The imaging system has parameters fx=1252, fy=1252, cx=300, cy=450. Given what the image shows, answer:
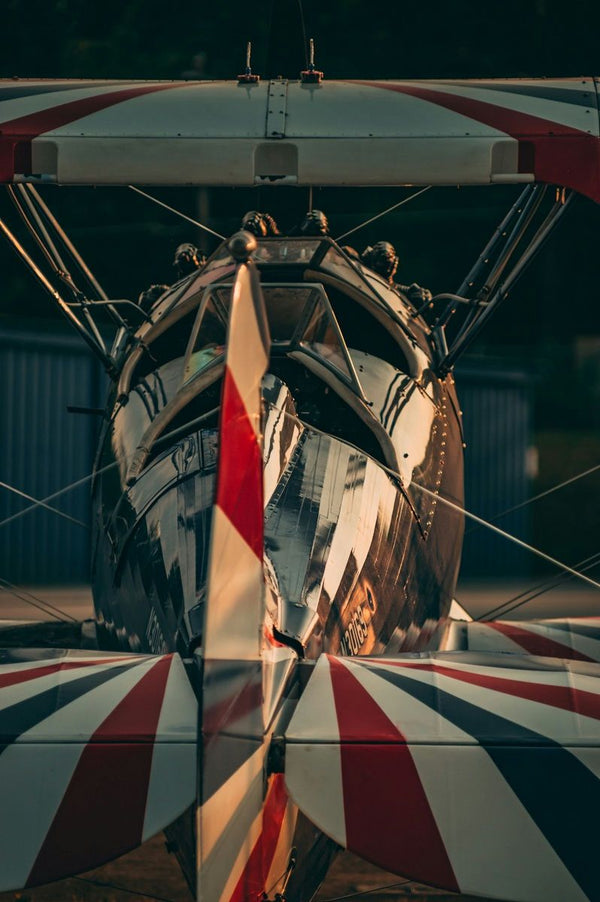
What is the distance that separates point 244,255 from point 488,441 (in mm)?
17114

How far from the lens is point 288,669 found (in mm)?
3188

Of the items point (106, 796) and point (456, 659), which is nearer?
point (106, 796)

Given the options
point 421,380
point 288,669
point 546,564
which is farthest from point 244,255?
point 546,564

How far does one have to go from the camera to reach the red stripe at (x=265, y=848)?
2.65m

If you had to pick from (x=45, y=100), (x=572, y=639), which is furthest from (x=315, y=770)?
(x=45, y=100)

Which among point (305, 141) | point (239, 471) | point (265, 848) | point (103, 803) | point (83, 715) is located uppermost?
point (305, 141)

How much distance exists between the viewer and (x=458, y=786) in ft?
9.57

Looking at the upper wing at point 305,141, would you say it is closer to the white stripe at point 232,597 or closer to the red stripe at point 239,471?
the red stripe at point 239,471

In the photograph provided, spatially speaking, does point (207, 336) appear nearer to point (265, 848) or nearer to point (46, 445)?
point (265, 848)

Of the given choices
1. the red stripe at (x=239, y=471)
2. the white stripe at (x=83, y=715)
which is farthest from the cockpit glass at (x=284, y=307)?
the red stripe at (x=239, y=471)

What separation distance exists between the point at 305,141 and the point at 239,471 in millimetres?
2559

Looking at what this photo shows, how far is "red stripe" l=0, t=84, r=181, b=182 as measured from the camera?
4988mm
